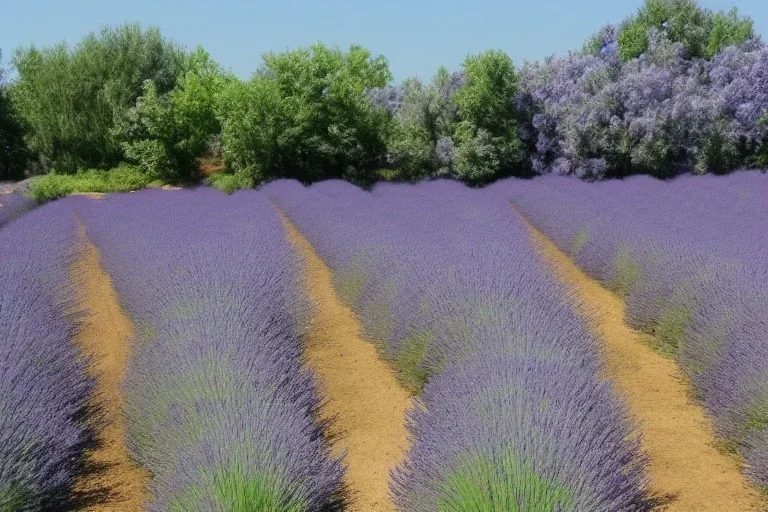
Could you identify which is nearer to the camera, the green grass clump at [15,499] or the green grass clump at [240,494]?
the green grass clump at [240,494]

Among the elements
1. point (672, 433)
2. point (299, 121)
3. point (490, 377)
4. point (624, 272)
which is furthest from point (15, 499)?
point (299, 121)

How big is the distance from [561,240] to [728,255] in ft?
13.4

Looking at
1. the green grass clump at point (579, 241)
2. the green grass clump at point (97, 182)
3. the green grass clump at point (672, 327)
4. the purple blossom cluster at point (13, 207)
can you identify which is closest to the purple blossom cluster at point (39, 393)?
the green grass clump at point (672, 327)

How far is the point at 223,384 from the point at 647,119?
17.7 metres

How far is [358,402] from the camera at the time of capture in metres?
5.27

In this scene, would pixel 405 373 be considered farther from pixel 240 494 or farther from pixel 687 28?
pixel 687 28

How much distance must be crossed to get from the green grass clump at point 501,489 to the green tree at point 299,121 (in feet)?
59.5

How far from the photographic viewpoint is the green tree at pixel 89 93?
24570mm

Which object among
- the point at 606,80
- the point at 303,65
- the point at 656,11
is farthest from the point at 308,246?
the point at 656,11

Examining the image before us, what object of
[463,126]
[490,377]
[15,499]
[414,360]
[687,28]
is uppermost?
[687,28]

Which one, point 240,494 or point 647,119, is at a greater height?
point 647,119

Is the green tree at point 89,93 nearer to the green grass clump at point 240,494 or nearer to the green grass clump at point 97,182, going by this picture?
the green grass clump at point 97,182

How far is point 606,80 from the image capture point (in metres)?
20.9

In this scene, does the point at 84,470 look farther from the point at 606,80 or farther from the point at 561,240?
the point at 606,80
